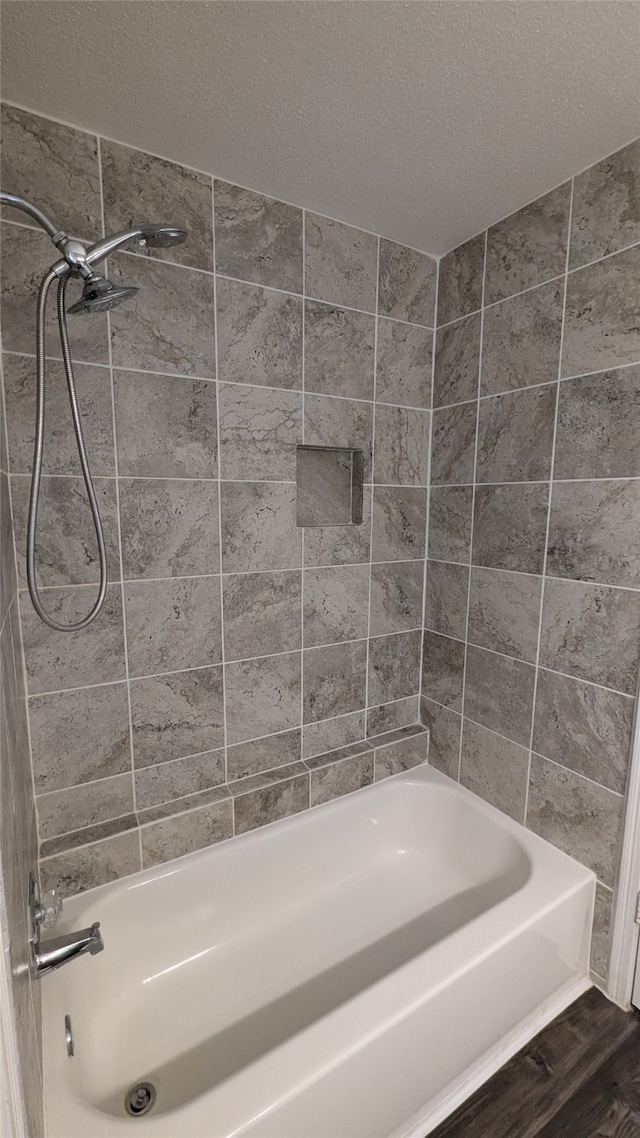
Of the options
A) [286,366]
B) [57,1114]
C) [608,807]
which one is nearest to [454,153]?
[286,366]

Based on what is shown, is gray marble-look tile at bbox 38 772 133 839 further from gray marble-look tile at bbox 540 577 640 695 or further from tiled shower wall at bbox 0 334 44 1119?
gray marble-look tile at bbox 540 577 640 695

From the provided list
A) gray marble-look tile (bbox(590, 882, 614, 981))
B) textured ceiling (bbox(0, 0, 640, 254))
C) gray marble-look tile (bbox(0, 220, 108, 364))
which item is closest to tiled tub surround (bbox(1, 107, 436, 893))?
gray marble-look tile (bbox(0, 220, 108, 364))

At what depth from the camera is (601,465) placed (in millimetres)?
1263

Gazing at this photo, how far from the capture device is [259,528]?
4.92 ft

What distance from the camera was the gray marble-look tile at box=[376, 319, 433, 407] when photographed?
1.66m

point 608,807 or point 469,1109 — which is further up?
point 608,807

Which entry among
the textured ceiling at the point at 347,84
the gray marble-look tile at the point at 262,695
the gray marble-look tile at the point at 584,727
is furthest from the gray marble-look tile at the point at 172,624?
the textured ceiling at the point at 347,84

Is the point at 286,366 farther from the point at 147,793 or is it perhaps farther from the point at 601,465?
the point at 147,793

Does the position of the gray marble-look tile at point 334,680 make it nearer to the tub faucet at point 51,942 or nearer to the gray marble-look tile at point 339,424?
the gray marble-look tile at point 339,424

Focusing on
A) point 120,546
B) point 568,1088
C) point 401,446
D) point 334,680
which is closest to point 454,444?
point 401,446

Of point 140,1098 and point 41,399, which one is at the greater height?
point 41,399

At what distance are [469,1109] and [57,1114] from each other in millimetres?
915

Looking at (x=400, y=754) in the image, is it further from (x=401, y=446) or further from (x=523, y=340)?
(x=523, y=340)

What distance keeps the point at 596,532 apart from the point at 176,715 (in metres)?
1.31
